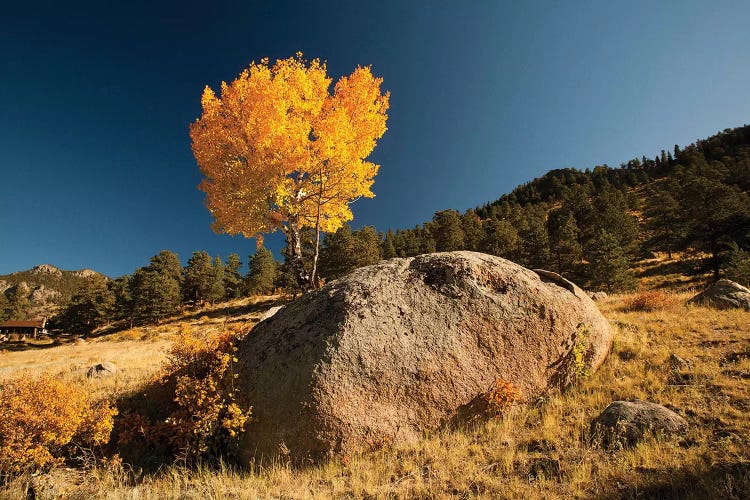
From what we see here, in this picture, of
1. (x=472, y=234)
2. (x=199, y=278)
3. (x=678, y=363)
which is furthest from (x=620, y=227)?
(x=199, y=278)

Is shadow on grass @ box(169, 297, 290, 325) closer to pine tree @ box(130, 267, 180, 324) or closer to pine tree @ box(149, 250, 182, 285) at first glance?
pine tree @ box(130, 267, 180, 324)

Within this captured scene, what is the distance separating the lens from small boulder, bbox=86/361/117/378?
10.7m

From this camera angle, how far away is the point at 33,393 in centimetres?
576

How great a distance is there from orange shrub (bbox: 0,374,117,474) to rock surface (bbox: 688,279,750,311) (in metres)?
18.2

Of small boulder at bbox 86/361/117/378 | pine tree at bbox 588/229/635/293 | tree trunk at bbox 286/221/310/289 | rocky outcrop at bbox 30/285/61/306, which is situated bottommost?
pine tree at bbox 588/229/635/293

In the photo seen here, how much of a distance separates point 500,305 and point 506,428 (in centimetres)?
252

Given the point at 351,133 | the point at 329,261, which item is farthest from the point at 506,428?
the point at 329,261

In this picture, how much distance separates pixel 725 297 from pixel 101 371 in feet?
73.5

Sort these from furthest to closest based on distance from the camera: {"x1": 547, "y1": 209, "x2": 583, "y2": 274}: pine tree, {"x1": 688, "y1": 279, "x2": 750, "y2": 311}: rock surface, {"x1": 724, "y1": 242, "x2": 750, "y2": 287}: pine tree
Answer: {"x1": 547, "y1": 209, "x2": 583, "y2": 274}: pine tree < {"x1": 724, "y1": 242, "x2": 750, "y2": 287}: pine tree < {"x1": 688, "y1": 279, "x2": 750, "y2": 311}: rock surface

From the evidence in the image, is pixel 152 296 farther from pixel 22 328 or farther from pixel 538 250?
pixel 538 250

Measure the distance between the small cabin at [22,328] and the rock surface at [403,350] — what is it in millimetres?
98586

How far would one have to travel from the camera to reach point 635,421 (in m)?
5.02

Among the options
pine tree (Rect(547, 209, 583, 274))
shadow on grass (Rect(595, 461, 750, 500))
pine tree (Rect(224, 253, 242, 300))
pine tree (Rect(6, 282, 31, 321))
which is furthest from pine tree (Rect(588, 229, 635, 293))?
pine tree (Rect(6, 282, 31, 321))

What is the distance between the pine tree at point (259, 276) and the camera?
6375 centimetres
